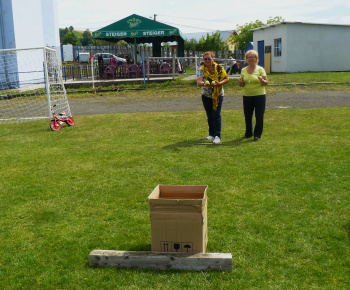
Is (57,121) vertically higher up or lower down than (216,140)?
higher up

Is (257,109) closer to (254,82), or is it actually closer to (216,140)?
(254,82)

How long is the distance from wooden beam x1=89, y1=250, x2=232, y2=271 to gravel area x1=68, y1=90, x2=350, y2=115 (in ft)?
34.5

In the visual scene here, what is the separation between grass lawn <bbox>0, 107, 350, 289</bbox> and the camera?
3469 mm

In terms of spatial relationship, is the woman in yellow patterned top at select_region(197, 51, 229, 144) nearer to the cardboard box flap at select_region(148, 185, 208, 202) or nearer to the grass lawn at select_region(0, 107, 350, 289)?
the grass lawn at select_region(0, 107, 350, 289)

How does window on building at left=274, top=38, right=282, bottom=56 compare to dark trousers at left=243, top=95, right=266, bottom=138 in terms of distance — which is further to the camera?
window on building at left=274, top=38, right=282, bottom=56

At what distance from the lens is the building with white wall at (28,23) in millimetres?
22141

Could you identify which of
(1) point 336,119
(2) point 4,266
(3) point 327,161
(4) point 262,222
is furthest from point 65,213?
(1) point 336,119

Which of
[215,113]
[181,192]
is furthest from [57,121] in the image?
[181,192]

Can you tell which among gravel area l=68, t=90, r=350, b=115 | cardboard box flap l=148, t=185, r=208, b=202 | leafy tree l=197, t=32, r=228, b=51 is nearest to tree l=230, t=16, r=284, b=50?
leafy tree l=197, t=32, r=228, b=51

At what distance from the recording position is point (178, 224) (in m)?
3.52

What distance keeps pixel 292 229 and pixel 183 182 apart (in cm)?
202

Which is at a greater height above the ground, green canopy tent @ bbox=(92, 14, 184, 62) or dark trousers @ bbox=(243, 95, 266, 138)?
green canopy tent @ bbox=(92, 14, 184, 62)

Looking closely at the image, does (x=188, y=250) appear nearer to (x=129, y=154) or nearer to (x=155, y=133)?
(x=129, y=154)

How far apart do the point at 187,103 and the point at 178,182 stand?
9.98 meters
